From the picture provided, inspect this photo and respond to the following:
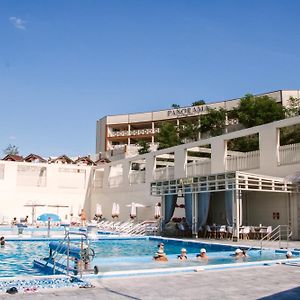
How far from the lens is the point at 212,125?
51312mm

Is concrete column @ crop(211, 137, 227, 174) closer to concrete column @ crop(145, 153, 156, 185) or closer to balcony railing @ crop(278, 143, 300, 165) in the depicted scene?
Answer: balcony railing @ crop(278, 143, 300, 165)

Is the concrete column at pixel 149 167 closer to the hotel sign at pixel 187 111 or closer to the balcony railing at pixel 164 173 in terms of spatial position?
the balcony railing at pixel 164 173

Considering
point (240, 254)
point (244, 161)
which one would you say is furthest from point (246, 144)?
point (240, 254)

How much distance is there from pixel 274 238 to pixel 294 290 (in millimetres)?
13493

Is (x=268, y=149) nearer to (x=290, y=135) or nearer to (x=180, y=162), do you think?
(x=180, y=162)

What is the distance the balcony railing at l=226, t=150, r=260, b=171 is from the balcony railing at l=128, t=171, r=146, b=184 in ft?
32.5

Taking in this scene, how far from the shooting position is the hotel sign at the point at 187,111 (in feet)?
190

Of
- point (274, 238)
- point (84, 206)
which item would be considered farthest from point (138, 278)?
point (84, 206)

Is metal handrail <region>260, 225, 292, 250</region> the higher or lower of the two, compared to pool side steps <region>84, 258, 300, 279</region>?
higher

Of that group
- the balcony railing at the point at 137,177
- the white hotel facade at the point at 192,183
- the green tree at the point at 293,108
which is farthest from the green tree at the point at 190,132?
the balcony railing at the point at 137,177

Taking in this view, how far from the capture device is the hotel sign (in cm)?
5803

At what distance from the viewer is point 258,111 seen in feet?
151

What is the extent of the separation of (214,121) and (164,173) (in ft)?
70.6

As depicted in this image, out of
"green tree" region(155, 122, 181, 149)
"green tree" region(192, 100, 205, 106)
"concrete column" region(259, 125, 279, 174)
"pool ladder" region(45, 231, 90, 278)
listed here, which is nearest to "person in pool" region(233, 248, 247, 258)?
"pool ladder" region(45, 231, 90, 278)
